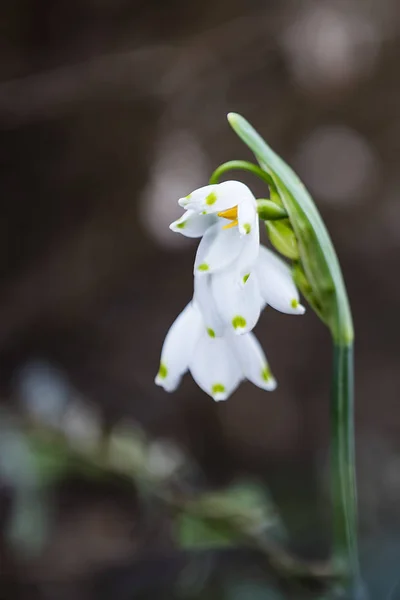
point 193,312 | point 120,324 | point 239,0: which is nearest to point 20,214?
point 120,324

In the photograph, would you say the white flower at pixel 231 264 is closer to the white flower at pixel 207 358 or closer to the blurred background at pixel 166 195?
the white flower at pixel 207 358

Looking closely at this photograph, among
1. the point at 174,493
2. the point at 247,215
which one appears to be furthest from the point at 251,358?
the point at 174,493

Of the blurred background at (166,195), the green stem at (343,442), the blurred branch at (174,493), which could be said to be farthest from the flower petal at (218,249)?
the blurred background at (166,195)

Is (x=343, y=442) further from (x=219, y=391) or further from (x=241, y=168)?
(x=241, y=168)

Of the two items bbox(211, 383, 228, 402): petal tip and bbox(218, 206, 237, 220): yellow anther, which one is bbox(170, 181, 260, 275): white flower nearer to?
bbox(218, 206, 237, 220): yellow anther

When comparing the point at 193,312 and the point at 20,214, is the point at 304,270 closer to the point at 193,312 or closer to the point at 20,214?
the point at 193,312
